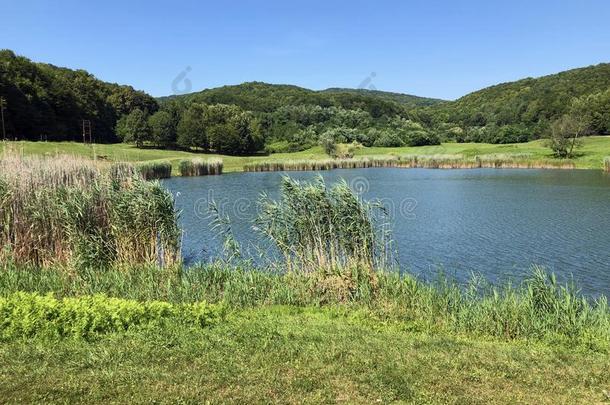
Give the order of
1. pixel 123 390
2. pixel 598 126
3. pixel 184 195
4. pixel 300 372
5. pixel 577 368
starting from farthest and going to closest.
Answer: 1. pixel 598 126
2. pixel 184 195
3. pixel 577 368
4. pixel 300 372
5. pixel 123 390

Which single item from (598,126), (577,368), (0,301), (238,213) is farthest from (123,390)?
(598,126)

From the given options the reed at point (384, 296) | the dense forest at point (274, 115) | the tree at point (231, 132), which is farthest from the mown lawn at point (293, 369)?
the tree at point (231, 132)

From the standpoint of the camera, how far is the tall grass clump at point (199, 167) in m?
56.5

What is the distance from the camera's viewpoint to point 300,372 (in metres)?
5.82

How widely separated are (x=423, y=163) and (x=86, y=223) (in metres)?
59.7

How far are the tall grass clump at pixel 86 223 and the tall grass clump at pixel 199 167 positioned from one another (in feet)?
142

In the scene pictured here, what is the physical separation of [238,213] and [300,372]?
20.9 m

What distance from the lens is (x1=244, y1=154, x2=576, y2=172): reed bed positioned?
6052 cm

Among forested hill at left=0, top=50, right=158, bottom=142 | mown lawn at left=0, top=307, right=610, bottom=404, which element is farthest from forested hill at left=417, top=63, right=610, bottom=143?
mown lawn at left=0, top=307, right=610, bottom=404

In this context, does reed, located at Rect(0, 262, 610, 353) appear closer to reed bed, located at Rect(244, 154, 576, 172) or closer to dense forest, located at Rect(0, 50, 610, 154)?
reed bed, located at Rect(244, 154, 576, 172)

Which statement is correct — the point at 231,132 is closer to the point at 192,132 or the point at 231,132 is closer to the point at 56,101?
the point at 192,132

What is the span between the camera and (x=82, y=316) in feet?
23.6

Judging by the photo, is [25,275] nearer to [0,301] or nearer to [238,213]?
[0,301]

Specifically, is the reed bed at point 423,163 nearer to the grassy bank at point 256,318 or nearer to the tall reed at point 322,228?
the grassy bank at point 256,318
